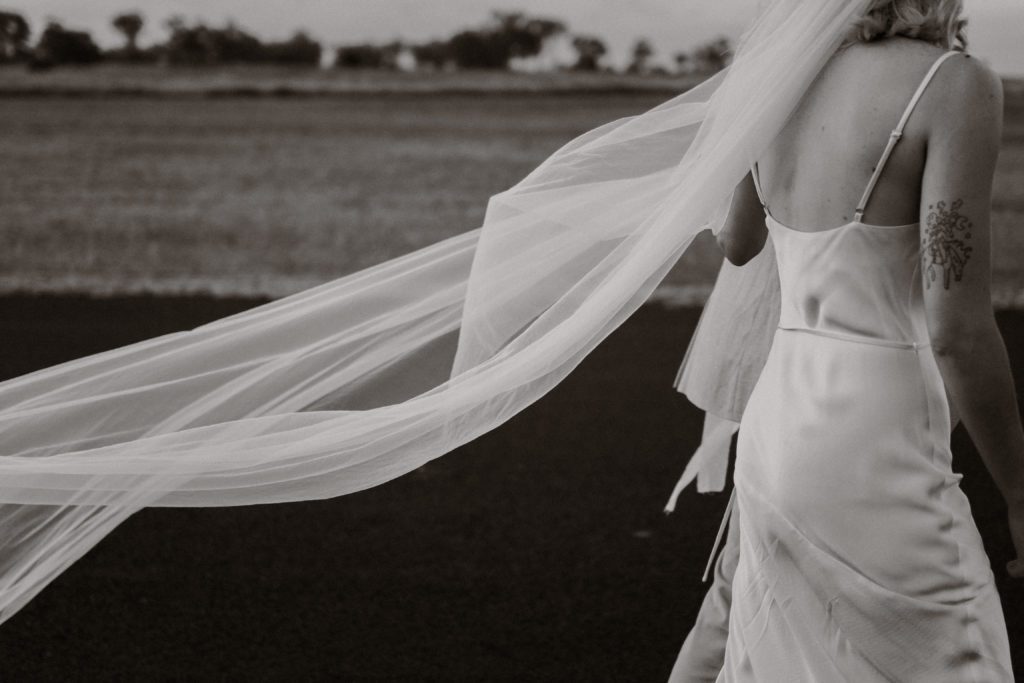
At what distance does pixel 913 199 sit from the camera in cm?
186

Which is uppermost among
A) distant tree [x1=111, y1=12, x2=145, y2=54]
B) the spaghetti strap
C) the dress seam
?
distant tree [x1=111, y1=12, x2=145, y2=54]

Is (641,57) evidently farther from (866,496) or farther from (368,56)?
(866,496)

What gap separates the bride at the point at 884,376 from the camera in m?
1.80

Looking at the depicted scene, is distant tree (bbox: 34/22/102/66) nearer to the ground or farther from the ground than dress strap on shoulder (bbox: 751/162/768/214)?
farther from the ground

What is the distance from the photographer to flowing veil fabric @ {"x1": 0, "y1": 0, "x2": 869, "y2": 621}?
2301 mm

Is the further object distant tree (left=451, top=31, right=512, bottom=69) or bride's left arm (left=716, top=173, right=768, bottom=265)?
distant tree (left=451, top=31, right=512, bottom=69)

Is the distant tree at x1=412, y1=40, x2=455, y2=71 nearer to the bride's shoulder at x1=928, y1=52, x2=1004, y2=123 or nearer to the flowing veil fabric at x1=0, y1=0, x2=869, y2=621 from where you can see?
the flowing veil fabric at x1=0, y1=0, x2=869, y2=621

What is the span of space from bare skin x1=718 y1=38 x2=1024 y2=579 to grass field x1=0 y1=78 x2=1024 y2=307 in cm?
854

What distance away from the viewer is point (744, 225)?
228cm

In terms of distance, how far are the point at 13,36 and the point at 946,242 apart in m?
16.2

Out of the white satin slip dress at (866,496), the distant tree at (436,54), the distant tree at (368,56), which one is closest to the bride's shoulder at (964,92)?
Answer: the white satin slip dress at (866,496)

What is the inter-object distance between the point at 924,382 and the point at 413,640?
224 cm

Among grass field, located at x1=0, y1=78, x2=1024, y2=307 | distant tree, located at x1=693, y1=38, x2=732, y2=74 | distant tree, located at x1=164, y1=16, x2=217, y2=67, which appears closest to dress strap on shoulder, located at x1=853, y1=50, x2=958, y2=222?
grass field, located at x1=0, y1=78, x2=1024, y2=307

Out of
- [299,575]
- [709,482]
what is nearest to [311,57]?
[299,575]
